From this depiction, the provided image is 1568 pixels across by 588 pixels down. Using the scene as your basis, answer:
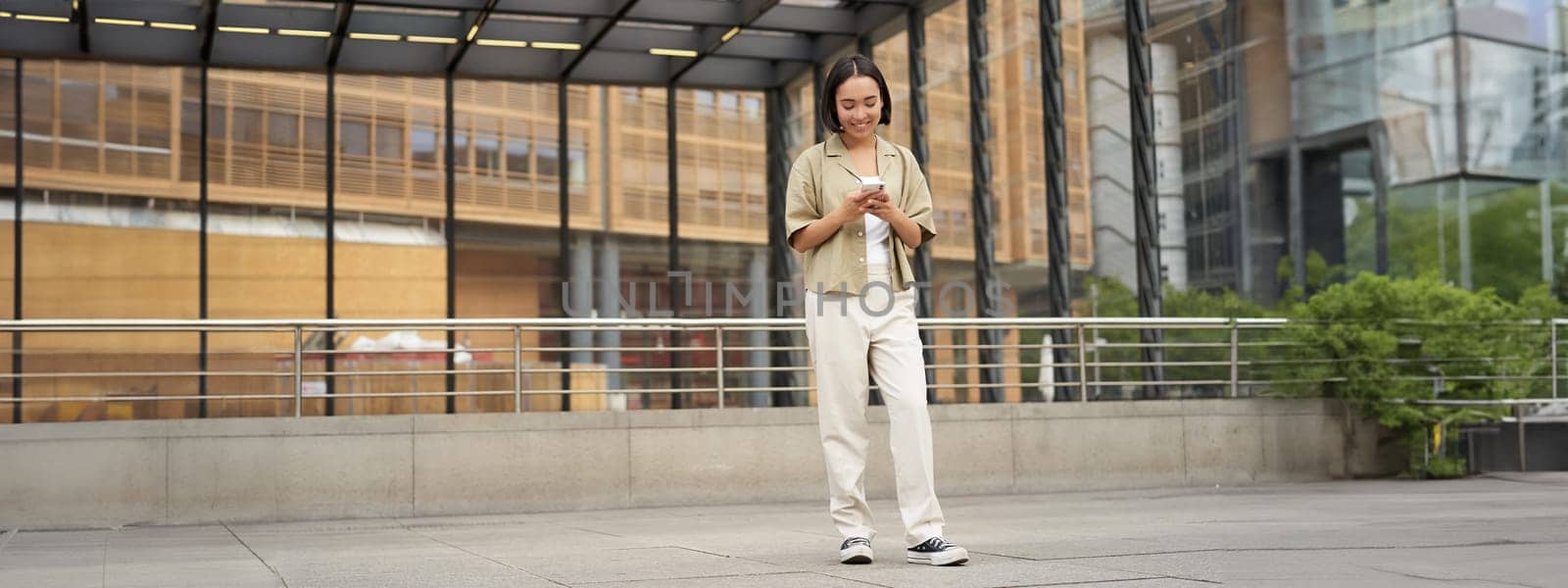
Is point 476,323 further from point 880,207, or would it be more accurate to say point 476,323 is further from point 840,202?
point 880,207

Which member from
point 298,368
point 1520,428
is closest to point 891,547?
point 298,368

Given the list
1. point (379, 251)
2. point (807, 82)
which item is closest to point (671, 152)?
point (807, 82)

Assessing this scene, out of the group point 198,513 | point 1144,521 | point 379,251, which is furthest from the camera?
point 379,251

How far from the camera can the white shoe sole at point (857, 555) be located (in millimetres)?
5191

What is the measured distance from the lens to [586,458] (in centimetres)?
1002

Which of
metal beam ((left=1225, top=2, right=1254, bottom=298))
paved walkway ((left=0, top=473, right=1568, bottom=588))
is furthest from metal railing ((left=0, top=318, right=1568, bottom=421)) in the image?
paved walkway ((left=0, top=473, right=1568, bottom=588))

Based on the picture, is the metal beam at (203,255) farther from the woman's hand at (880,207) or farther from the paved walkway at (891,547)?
the woman's hand at (880,207)

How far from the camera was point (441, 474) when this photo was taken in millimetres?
9805

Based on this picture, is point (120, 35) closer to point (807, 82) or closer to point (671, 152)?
point (671, 152)

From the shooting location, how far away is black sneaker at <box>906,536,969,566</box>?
499 cm

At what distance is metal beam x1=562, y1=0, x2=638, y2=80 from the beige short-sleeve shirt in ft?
28.3

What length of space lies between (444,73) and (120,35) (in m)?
3.05

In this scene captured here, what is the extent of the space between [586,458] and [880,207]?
5253 millimetres

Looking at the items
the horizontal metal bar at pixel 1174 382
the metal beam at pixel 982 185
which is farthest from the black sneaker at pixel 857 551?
the metal beam at pixel 982 185
